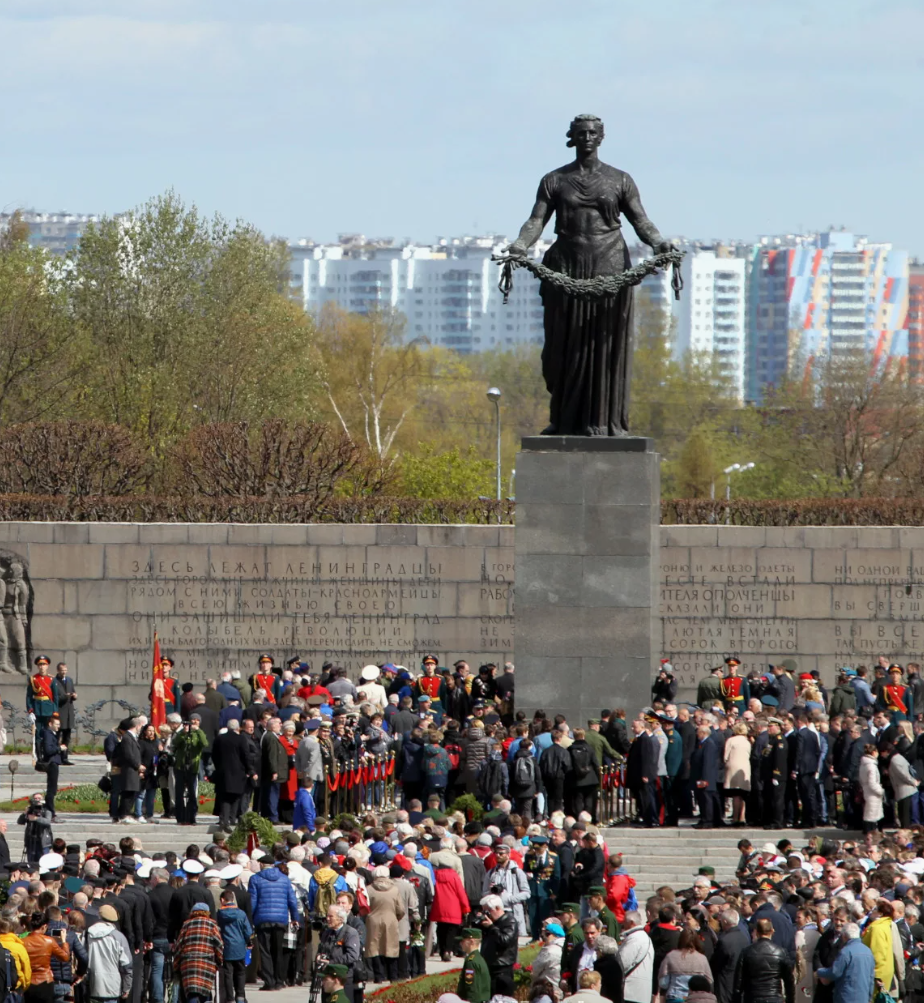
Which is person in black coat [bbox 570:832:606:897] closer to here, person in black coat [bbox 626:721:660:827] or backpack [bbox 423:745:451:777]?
person in black coat [bbox 626:721:660:827]

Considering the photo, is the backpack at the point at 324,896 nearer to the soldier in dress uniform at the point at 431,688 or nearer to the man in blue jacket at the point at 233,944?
the man in blue jacket at the point at 233,944

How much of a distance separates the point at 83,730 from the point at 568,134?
12235 mm

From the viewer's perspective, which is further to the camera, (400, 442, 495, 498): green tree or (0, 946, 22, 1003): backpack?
(400, 442, 495, 498): green tree

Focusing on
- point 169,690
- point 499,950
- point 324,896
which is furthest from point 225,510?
point 499,950

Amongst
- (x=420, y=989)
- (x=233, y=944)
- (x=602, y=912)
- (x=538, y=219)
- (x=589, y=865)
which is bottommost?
(x=420, y=989)

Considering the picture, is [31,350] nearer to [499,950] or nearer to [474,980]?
[499,950]

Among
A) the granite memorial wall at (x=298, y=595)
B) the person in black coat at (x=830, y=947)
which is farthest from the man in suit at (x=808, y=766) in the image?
the granite memorial wall at (x=298, y=595)

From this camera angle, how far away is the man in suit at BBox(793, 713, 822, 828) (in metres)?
22.4

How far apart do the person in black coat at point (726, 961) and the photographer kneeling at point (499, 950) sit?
1453 mm

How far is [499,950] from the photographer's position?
15891 mm

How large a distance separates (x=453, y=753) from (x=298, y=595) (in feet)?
28.8

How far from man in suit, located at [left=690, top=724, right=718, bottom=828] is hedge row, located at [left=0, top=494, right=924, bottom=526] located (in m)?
9.37

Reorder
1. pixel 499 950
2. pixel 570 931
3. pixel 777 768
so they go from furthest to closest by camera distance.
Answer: pixel 777 768 < pixel 499 950 < pixel 570 931

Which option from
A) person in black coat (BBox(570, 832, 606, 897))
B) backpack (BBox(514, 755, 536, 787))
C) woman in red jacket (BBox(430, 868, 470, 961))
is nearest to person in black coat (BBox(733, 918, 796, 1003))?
person in black coat (BBox(570, 832, 606, 897))
